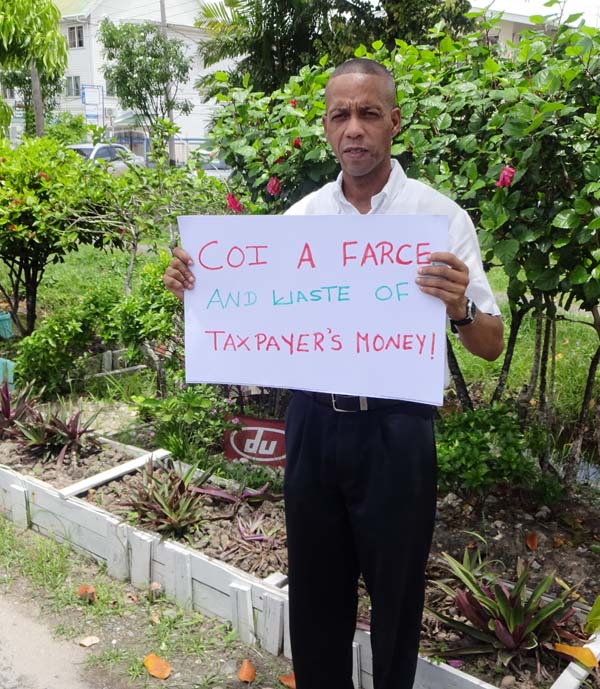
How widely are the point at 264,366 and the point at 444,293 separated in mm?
Answer: 648

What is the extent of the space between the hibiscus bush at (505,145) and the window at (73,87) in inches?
1772

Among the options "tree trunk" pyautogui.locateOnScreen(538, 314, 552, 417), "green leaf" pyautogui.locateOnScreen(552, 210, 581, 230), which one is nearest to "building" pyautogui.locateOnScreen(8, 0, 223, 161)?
"tree trunk" pyautogui.locateOnScreen(538, 314, 552, 417)

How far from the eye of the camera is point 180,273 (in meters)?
2.29

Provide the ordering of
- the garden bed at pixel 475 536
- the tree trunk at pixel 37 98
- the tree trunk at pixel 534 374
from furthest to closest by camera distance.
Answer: the tree trunk at pixel 37 98 → the tree trunk at pixel 534 374 → the garden bed at pixel 475 536

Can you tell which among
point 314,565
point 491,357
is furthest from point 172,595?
point 491,357

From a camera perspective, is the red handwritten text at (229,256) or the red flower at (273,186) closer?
the red handwritten text at (229,256)

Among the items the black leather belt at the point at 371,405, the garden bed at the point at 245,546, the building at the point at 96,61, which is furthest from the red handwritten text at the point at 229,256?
the building at the point at 96,61

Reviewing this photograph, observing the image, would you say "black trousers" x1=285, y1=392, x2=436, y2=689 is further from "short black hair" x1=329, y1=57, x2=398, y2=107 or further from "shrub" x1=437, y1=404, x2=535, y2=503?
"shrub" x1=437, y1=404, x2=535, y2=503

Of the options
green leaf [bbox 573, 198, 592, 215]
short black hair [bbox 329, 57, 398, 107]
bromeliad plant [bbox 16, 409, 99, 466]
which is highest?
short black hair [bbox 329, 57, 398, 107]

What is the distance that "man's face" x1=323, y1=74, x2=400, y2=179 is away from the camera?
1971 mm

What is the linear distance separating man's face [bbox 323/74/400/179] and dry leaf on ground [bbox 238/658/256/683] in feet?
6.16

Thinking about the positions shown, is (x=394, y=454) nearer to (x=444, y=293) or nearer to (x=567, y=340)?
(x=444, y=293)

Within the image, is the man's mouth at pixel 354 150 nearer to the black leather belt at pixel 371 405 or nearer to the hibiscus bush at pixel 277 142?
the black leather belt at pixel 371 405

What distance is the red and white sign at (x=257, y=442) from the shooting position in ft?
13.6
